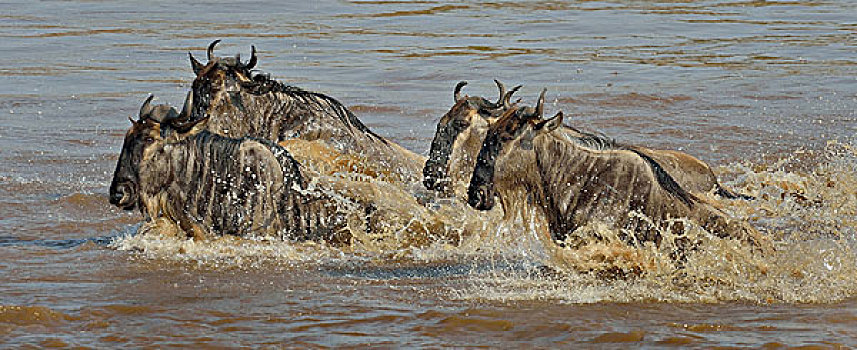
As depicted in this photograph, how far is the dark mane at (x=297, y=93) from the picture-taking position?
10.1 m

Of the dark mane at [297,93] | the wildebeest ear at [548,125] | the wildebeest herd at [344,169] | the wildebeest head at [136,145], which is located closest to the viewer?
the wildebeest ear at [548,125]

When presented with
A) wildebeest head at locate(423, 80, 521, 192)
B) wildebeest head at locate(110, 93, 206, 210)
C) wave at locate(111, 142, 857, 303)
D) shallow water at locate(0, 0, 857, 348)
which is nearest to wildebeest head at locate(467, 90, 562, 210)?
wave at locate(111, 142, 857, 303)

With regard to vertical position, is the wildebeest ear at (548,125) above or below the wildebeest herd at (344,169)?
above

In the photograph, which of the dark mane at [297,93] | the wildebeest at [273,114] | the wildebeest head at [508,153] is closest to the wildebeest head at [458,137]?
the wildebeest at [273,114]

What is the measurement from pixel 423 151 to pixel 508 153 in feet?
18.5

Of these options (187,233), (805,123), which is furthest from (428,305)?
(805,123)

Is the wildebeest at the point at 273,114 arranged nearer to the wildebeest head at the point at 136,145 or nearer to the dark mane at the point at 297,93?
the dark mane at the point at 297,93

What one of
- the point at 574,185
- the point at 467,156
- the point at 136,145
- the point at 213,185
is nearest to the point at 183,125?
the point at 136,145

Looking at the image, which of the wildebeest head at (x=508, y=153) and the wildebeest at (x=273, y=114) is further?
the wildebeest at (x=273, y=114)

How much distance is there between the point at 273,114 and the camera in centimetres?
1020

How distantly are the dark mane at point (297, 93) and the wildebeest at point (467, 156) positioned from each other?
101 centimetres

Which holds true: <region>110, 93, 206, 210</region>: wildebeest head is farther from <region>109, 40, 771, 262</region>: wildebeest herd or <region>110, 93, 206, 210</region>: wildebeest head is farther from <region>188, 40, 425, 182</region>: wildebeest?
<region>188, 40, 425, 182</region>: wildebeest

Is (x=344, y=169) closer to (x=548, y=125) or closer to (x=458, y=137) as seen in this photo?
(x=458, y=137)

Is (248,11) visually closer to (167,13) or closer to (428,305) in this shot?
(167,13)
